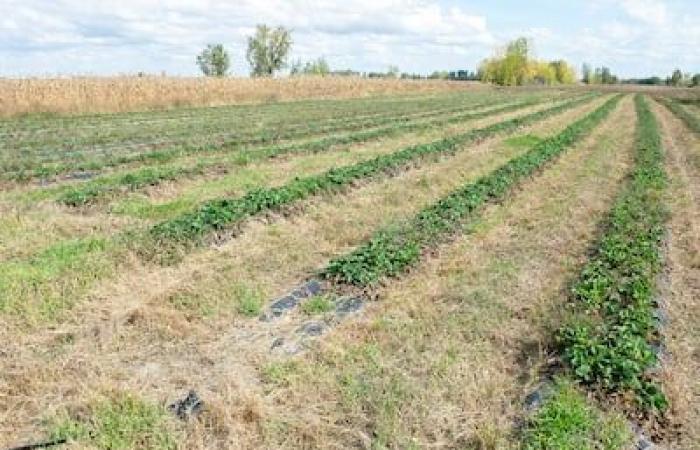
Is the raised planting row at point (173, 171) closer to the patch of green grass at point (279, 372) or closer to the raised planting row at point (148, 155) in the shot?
the raised planting row at point (148, 155)

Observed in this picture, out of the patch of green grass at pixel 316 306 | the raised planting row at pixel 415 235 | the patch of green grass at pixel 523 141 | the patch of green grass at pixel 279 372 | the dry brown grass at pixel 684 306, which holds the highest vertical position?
the patch of green grass at pixel 523 141

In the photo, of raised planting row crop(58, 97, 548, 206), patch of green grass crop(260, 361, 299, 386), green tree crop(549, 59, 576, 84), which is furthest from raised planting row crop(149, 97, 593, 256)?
green tree crop(549, 59, 576, 84)

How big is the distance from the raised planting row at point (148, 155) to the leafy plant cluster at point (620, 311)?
34.6 ft

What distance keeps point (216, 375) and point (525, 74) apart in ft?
446

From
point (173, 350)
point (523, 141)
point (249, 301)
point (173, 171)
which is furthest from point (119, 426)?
point (523, 141)

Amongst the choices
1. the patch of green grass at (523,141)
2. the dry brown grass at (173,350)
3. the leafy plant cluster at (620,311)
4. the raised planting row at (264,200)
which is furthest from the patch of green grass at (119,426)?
the patch of green grass at (523,141)

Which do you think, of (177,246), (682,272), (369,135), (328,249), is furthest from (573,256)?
(369,135)

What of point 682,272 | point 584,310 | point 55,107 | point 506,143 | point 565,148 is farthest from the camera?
point 55,107

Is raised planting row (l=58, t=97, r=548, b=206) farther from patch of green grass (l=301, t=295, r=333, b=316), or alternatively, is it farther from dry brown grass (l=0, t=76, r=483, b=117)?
dry brown grass (l=0, t=76, r=483, b=117)

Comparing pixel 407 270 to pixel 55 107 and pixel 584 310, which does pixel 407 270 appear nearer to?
pixel 584 310

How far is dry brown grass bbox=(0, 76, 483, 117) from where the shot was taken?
29.0 metres

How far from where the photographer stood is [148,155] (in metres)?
16.8

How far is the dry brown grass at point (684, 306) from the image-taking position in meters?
5.54

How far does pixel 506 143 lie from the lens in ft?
73.4
